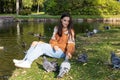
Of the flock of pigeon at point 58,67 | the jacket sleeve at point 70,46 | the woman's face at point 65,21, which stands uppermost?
the woman's face at point 65,21

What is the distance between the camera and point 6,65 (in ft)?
47.5

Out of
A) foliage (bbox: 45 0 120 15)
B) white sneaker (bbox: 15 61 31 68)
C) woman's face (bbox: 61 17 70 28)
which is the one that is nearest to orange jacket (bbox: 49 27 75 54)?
woman's face (bbox: 61 17 70 28)

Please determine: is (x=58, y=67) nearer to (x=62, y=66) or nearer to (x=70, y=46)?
(x=62, y=66)

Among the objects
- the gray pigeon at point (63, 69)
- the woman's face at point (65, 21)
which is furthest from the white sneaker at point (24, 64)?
the woman's face at point (65, 21)

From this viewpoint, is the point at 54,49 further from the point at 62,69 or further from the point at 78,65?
the point at 62,69

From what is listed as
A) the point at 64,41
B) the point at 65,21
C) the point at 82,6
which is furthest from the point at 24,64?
the point at 82,6

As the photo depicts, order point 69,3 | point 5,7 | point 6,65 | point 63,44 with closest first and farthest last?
point 63,44 → point 6,65 → point 69,3 → point 5,7

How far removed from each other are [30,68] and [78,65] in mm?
1530

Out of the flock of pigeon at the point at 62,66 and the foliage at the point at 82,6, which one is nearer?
the flock of pigeon at the point at 62,66

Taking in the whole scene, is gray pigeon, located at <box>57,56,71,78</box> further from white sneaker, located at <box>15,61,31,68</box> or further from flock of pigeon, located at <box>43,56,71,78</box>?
white sneaker, located at <box>15,61,31,68</box>

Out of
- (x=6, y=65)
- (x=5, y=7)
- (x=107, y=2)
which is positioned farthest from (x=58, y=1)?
(x=6, y=65)

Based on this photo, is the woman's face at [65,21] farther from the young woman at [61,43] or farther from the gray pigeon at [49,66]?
the gray pigeon at [49,66]

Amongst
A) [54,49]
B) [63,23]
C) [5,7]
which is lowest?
[5,7]

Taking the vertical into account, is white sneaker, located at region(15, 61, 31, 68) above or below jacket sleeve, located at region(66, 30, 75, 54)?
below
